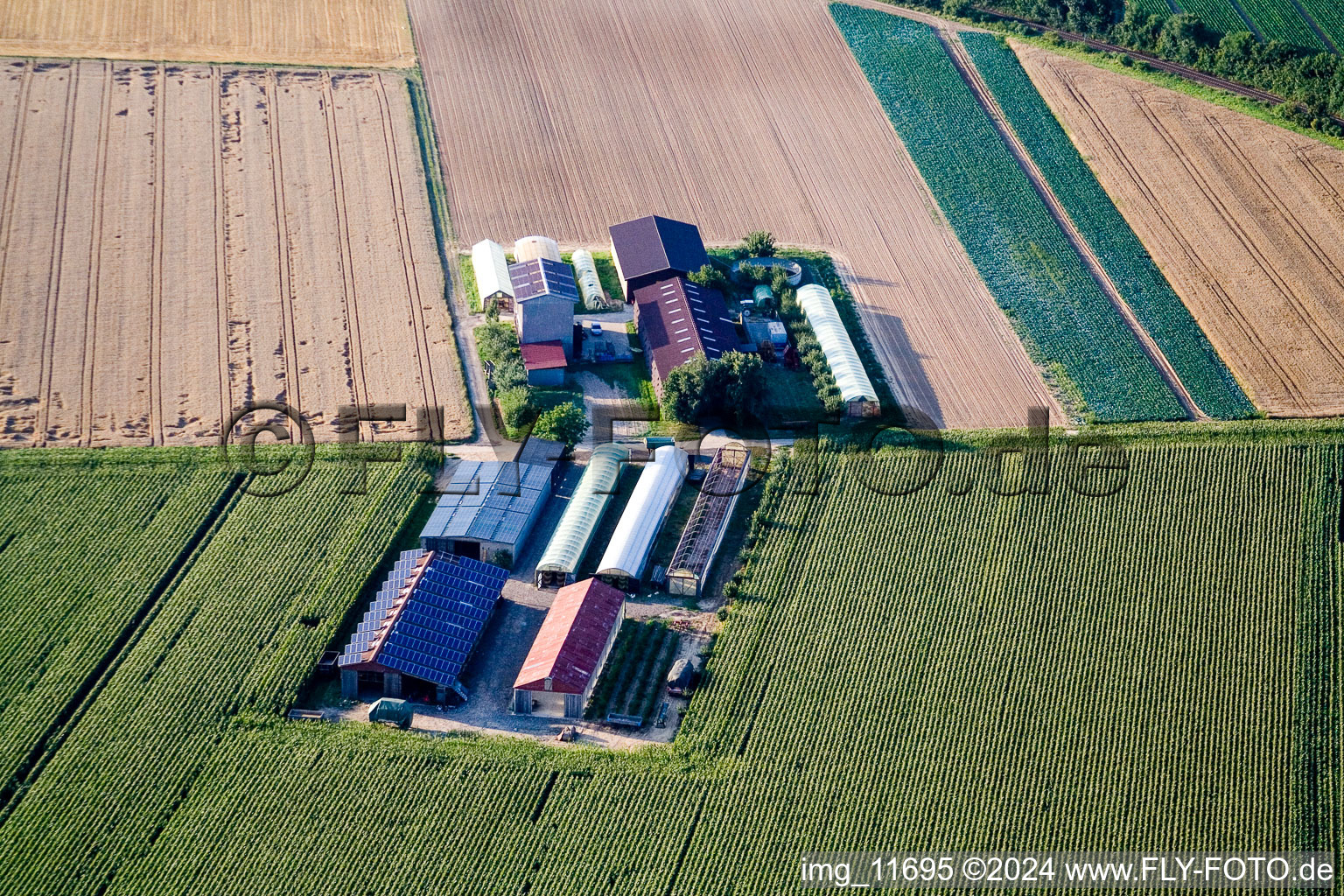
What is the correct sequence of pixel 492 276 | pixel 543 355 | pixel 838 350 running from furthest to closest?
1. pixel 492 276
2. pixel 838 350
3. pixel 543 355

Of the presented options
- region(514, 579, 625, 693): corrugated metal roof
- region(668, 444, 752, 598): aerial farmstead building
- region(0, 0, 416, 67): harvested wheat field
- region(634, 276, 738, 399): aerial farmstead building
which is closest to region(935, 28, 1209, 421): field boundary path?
region(634, 276, 738, 399): aerial farmstead building

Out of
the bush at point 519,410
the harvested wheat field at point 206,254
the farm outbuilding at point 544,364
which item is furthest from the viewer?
the farm outbuilding at point 544,364

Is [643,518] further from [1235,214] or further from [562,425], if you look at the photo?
[1235,214]

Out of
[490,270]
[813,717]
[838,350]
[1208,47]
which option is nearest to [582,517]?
[813,717]

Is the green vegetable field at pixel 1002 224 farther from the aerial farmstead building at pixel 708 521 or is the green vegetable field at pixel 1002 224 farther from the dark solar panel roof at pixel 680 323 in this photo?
the aerial farmstead building at pixel 708 521

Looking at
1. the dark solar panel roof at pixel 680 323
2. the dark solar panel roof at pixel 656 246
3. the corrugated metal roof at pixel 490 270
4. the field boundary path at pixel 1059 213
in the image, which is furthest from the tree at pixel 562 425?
the field boundary path at pixel 1059 213

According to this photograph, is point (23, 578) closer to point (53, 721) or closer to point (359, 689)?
point (53, 721)
